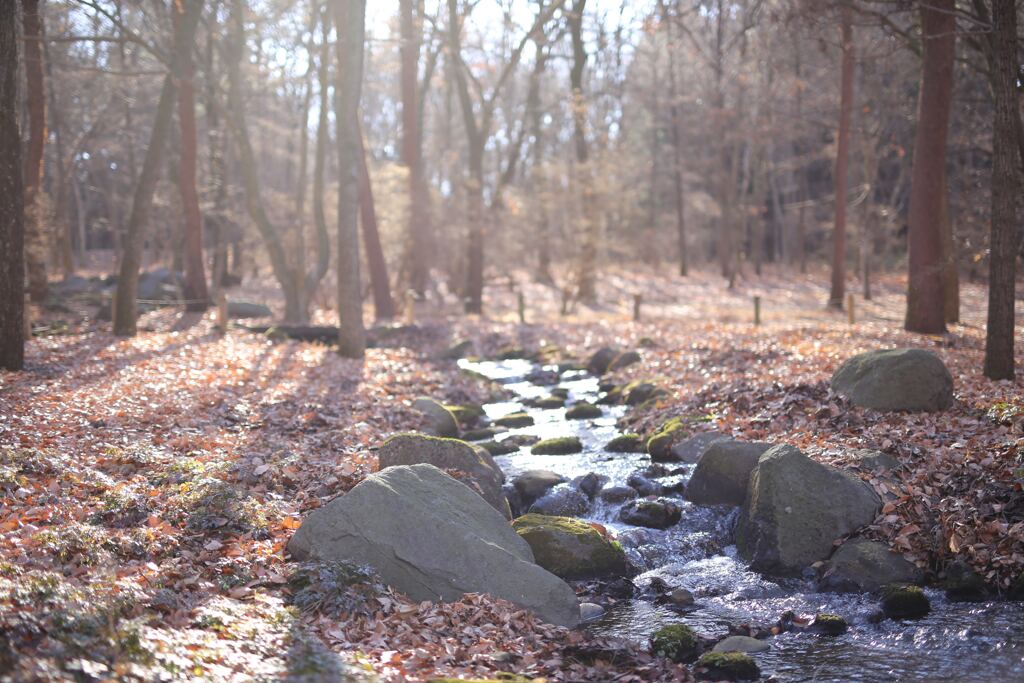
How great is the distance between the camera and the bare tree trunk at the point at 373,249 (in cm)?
2531

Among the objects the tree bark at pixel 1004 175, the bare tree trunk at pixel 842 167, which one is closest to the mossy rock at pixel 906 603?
the tree bark at pixel 1004 175

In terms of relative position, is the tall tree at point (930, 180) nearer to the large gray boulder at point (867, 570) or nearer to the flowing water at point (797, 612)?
the flowing water at point (797, 612)

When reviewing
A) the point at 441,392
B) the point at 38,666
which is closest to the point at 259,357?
the point at 441,392

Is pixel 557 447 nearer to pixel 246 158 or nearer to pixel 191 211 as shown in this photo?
pixel 246 158

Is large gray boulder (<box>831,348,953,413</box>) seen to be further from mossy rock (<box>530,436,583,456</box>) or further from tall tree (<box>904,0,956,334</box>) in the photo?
tall tree (<box>904,0,956,334</box>)

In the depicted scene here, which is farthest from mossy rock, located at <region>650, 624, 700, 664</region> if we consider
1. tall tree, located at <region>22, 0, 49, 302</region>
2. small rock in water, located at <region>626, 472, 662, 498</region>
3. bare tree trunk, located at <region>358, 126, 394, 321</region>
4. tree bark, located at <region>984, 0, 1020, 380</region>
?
tall tree, located at <region>22, 0, 49, 302</region>

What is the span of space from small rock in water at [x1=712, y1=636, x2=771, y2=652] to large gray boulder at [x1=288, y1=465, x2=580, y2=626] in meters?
1.19

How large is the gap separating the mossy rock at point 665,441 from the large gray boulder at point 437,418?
9.81 ft

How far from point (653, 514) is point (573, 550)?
4.95 feet

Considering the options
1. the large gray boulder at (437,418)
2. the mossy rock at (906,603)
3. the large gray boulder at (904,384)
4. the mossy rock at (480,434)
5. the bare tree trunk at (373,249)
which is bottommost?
the mossy rock at (906,603)

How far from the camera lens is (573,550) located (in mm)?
8062

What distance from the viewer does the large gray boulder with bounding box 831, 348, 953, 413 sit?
10.4 meters

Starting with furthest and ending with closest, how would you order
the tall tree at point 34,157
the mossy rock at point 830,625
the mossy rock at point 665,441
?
the tall tree at point 34,157 < the mossy rock at point 665,441 < the mossy rock at point 830,625

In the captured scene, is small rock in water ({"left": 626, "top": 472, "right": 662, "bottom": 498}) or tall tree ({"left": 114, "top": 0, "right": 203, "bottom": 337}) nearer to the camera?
small rock in water ({"left": 626, "top": 472, "right": 662, "bottom": 498})
